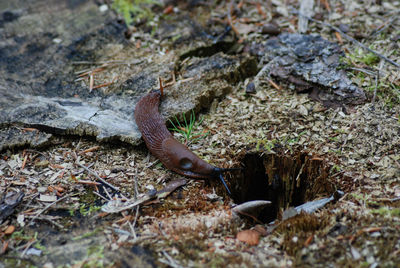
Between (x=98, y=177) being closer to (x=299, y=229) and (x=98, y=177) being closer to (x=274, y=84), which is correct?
(x=299, y=229)

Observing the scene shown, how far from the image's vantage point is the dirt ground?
244cm

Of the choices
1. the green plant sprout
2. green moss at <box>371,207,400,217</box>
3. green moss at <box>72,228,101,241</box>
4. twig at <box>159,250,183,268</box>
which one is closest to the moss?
green moss at <box>371,207,400,217</box>

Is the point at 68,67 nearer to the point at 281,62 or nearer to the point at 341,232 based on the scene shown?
the point at 281,62

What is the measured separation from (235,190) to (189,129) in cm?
76

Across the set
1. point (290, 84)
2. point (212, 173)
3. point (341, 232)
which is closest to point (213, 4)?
point (290, 84)

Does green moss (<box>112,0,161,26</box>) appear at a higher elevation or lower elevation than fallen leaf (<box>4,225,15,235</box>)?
higher

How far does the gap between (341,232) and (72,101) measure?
9.40 feet

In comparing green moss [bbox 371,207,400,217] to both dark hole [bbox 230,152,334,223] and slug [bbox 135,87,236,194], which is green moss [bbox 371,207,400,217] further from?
→ slug [bbox 135,87,236,194]

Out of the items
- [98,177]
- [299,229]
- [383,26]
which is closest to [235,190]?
[299,229]

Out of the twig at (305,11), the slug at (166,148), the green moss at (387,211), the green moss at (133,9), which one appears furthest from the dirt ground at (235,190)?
the green moss at (133,9)

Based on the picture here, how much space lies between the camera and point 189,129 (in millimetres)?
3502

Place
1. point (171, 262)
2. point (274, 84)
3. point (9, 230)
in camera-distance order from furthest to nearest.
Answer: point (274, 84)
point (9, 230)
point (171, 262)

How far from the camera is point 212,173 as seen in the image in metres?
3.04

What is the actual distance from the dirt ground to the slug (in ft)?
0.35
